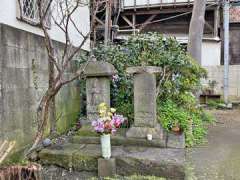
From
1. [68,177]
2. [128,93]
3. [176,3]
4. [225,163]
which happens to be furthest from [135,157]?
[176,3]

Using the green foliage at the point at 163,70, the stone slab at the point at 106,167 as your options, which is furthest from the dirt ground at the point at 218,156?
the stone slab at the point at 106,167

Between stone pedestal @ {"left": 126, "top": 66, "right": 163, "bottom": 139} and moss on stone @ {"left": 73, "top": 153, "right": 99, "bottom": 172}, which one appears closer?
moss on stone @ {"left": 73, "top": 153, "right": 99, "bottom": 172}

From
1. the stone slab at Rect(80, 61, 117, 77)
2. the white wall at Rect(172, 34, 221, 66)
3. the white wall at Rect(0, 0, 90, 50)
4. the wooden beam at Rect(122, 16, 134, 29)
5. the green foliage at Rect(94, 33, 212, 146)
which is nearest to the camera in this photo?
the white wall at Rect(0, 0, 90, 50)

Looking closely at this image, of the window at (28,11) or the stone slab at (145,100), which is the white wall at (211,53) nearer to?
the stone slab at (145,100)

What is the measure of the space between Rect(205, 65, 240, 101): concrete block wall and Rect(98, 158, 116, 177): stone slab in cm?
893

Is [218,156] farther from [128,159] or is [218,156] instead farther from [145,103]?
[128,159]

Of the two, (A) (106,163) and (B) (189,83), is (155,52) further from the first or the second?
(A) (106,163)

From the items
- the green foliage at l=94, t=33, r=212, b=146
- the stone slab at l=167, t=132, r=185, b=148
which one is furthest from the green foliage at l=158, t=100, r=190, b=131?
the stone slab at l=167, t=132, r=185, b=148

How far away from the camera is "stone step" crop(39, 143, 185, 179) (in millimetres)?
3920

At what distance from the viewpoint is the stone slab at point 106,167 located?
3.93 metres

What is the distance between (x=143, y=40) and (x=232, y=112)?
16.8 ft

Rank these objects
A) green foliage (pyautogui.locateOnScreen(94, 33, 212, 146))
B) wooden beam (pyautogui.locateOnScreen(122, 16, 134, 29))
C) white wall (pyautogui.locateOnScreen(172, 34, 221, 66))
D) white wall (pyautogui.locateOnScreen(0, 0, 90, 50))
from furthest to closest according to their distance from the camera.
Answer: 1. wooden beam (pyautogui.locateOnScreen(122, 16, 134, 29))
2. white wall (pyautogui.locateOnScreen(172, 34, 221, 66))
3. green foliage (pyautogui.locateOnScreen(94, 33, 212, 146))
4. white wall (pyautogui.locateOnScreen(0, 0, 90, 50))

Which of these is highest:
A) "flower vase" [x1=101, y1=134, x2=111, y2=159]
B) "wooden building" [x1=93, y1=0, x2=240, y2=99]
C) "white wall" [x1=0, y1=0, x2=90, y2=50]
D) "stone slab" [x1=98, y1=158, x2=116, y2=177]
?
"wooden building" [x1=93, y1=0, x2=240, y2=99]

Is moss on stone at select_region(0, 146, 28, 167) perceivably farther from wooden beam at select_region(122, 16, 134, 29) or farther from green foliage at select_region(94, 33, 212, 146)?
wooden beam at select_region(122, 16, 134, 29)
